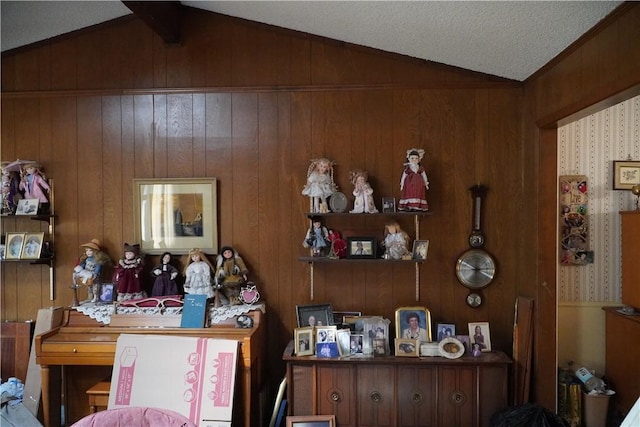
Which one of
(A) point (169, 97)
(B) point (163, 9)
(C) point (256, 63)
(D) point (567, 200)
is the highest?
(B) point (163, 9)

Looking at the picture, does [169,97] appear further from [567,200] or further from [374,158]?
[567,200]

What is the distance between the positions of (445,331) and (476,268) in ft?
1.52

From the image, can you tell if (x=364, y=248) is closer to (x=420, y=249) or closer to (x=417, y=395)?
(x=420, y=249)

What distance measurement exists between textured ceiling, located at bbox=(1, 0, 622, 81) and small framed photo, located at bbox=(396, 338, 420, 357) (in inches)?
70.8

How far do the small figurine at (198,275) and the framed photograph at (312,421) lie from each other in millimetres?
920

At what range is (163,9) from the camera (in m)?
2.78

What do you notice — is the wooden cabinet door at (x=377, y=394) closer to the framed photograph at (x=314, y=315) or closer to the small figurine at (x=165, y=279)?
the framed photograph at (x=314, y=315)

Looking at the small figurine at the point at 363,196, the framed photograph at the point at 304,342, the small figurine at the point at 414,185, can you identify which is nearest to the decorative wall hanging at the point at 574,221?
the small figurine at the point at 414,185

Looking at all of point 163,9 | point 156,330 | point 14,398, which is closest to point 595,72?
point 163,9

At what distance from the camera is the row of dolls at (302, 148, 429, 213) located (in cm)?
286

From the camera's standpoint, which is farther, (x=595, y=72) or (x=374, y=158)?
(x=374, y=158)

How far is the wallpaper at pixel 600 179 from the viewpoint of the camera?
330cm

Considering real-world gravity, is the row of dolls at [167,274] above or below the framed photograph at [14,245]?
below

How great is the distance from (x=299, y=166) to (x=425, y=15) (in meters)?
1.23
